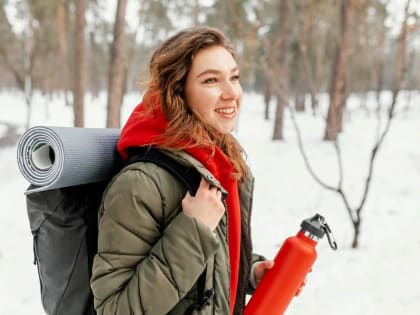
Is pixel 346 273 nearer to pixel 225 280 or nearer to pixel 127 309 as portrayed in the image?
pixel 225 280

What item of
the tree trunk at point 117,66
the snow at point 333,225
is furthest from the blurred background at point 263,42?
the snow at point 333,225

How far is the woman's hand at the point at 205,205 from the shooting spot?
118cm

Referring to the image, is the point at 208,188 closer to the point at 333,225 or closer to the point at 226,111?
the point at 226,111

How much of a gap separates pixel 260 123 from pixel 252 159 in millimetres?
8689

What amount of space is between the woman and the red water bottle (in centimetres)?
9

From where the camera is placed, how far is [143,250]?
118 centimetres

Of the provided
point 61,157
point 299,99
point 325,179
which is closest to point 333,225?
point 325,179

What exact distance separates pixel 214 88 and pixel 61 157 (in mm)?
563

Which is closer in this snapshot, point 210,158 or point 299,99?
point 210,158

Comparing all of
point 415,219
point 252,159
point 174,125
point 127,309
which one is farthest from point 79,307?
point 252,159

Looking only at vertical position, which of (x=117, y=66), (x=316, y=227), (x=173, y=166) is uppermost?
(x=117, y=66)

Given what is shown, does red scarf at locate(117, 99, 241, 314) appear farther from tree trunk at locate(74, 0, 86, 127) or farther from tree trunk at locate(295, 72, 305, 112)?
tree trunk at locate(295, 72, 305, 112)

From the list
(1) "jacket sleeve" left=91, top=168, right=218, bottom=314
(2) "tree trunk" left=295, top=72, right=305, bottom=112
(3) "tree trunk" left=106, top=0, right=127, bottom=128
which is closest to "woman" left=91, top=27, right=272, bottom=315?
(1) "jacket sleeve" left=91, top=168, right=218, bottom=314

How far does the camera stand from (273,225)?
18.5 feet
